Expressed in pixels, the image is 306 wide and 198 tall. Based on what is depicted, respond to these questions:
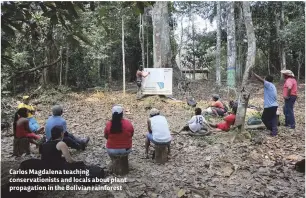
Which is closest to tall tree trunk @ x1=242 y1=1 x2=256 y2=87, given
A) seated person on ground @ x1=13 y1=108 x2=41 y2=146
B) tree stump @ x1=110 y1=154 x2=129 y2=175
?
tree stump @ x1=110 y1=154 x2=129 y2=175

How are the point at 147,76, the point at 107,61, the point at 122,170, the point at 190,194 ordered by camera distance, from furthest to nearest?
the point at 107,61
the point at 147,76
the point at 122,170
the point at 190,194

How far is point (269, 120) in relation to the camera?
7.62 metres

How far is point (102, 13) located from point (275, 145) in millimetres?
5127

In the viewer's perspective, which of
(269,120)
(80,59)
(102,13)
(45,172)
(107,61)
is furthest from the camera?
(107,61)

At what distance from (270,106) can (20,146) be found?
5410 millimetres

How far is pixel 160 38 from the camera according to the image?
1339 cm

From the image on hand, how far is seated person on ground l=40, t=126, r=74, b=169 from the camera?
482 centimetres

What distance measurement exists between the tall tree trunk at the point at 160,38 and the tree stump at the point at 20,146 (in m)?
7.80

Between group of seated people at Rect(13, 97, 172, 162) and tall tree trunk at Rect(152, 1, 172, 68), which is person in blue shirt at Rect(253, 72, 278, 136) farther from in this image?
tall tree trunk at Rect(152, 1, 172, 68)

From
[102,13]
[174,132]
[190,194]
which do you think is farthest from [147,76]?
[102,13]

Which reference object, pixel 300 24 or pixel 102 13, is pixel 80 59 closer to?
pixel 300 24

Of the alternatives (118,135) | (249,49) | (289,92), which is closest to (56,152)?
(118,135)

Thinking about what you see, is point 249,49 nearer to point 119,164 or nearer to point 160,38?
point 119,164

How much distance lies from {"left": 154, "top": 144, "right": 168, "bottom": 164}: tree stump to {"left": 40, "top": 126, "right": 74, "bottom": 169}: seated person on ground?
191cm
